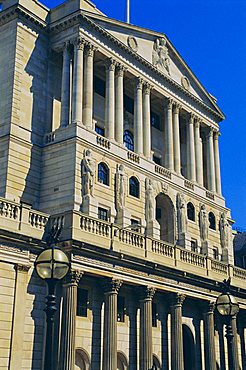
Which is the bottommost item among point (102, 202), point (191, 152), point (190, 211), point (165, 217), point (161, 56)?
point (102, 202)

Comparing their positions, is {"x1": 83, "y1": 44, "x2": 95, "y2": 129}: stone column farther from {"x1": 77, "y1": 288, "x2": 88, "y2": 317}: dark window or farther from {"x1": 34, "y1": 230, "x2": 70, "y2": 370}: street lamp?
{"x1": 34, "y1": 230, "x2": 70, "y2": 370}: street lamp

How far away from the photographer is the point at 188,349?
1842 inches

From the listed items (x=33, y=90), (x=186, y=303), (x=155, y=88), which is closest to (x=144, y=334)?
(x=186, y=303)

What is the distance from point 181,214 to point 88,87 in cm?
1380

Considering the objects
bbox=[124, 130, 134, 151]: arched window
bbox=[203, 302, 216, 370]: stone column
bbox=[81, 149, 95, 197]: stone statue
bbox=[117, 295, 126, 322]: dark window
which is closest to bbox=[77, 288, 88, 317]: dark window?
bbox=[117, 295, 126, 322]: dark window

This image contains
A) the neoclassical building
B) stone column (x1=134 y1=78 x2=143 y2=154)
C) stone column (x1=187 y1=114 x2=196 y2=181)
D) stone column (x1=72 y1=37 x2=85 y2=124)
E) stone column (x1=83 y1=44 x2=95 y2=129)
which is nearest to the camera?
the neoclassical building

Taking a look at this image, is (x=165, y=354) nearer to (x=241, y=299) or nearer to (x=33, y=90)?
(x=241, y=299)

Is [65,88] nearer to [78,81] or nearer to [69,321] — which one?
[78,81]

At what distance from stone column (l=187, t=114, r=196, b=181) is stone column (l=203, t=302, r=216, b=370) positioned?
508 inches

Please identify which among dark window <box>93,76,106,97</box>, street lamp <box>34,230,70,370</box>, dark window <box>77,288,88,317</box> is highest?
dark window <box>93,76,106,97</box>

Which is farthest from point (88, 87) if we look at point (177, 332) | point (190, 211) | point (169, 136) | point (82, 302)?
point (177, 332)

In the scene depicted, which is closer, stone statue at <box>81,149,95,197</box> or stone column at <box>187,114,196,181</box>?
stone statue at <box>81,149,95,197</box>

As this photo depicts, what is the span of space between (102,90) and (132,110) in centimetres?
426

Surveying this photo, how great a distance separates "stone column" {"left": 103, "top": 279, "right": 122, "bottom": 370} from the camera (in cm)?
3502
